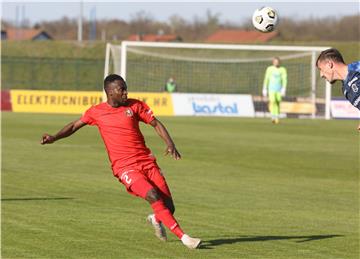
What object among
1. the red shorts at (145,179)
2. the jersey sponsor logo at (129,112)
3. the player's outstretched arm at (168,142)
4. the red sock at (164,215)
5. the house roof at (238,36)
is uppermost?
the house roof at (238,36)

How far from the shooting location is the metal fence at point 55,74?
6456 cm

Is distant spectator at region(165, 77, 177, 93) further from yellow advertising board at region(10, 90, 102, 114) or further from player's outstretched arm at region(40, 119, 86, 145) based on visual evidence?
player's outstretched arm at region(40, 119, 86, 145)

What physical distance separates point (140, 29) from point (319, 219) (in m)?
128

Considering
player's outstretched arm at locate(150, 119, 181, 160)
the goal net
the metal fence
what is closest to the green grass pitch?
player's outstretched arm at locate(150, 119, 181, 160)

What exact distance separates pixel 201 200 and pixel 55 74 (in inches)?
1979

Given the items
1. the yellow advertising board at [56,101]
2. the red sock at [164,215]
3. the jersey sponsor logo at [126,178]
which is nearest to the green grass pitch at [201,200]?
the red sock at [164,215]

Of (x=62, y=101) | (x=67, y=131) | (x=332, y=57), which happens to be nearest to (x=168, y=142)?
(x=67, y=131)

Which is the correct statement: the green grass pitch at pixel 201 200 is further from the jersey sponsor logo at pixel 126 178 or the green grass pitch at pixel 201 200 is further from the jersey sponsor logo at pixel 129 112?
the jersey sponsor logo at pixel 129 112

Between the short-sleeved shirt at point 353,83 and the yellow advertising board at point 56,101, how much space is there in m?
37.4

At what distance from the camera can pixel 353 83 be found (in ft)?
29.9

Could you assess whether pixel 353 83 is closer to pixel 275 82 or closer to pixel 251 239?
pixel 251 239

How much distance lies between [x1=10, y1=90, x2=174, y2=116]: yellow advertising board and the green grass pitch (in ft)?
51.2

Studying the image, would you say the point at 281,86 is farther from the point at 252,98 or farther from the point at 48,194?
the point at 48,194

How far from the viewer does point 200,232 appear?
12.6 meters
